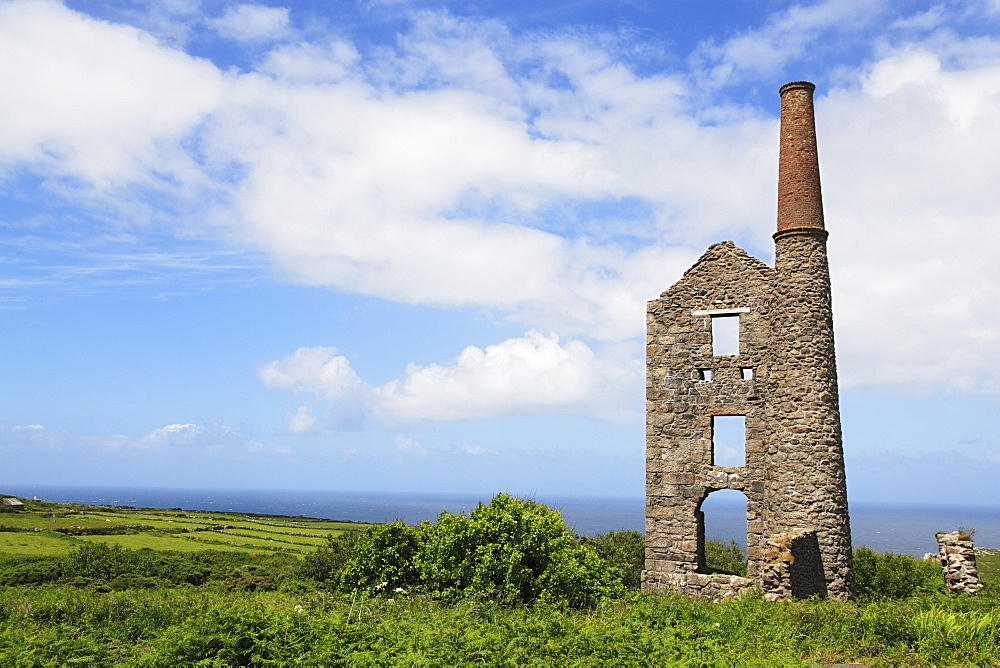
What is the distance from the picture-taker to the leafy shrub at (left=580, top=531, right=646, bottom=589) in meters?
25.8

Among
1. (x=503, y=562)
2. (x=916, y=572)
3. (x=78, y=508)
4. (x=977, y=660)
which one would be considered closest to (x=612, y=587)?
(x=503, y=562)

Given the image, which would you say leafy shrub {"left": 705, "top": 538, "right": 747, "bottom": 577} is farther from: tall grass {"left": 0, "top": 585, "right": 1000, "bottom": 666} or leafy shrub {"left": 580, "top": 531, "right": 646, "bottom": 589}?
tall grass {"left": 0, "top": 585, "right": 1000, "bottom": 666}

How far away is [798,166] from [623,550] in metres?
16.4

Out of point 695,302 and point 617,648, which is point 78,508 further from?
point 617,648

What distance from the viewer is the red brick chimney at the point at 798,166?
17.8m

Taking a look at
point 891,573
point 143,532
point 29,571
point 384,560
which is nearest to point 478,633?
point 384,560

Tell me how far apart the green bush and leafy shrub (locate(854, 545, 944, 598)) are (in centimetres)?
927

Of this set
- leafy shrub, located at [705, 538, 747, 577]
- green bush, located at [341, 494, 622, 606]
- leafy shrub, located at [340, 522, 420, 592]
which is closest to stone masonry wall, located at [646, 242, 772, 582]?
green bush, located at [341, 494, 622, 606]

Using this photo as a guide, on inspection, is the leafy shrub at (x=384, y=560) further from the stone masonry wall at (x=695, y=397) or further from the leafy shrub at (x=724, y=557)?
the leafy shrub at (x=724, y=557)

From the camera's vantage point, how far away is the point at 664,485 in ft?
59.1

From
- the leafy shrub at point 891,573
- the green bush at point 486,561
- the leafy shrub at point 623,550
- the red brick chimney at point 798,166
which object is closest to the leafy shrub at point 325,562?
the leafy shrub at point 623,550

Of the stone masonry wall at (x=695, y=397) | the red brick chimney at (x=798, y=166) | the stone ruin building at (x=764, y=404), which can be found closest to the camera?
the stone ruin building at (x=764, y=404)

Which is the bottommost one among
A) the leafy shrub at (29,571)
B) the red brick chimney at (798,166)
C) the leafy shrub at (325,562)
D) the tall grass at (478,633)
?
the leafy shrub at (29,571)

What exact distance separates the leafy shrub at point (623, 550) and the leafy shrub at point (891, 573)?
6.67 m
